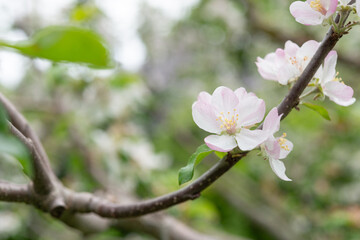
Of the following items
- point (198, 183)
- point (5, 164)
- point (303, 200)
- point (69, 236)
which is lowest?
point (69, 236)

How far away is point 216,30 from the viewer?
2887 millimetres

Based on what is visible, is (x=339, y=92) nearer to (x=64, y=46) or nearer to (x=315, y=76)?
(x=315, y=76)

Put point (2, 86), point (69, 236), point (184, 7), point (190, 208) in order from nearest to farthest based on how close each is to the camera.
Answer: point (190, 208) → point (2, 86) → point (69, 236) → point (184, 7)

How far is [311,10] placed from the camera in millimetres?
459

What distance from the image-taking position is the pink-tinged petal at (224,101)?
48cm

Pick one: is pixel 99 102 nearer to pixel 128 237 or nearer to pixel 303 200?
pixel 128 237

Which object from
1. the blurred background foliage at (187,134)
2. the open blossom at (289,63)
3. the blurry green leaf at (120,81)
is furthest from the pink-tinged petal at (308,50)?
the blurry green leaf at (120,81)

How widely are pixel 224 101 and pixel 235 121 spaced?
0.03 m

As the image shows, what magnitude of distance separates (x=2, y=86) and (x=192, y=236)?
1.46 metres

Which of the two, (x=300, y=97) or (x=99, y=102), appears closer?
(x=300, y=97)

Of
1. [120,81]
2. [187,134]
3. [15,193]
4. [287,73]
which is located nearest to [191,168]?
[287,73]

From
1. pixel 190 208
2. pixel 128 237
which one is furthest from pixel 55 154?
pixel 190 208

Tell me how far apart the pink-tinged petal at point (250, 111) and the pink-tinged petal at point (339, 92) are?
102mm

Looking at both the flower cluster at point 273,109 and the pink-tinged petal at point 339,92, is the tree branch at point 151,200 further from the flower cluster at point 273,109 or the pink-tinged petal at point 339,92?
the pink-tinged petal at point 339,92
